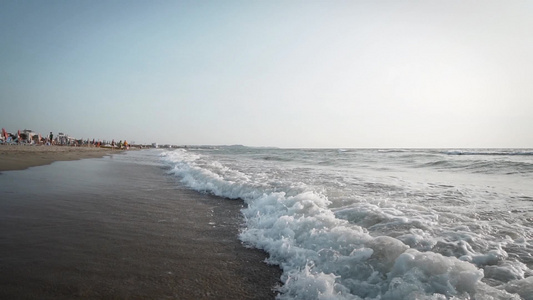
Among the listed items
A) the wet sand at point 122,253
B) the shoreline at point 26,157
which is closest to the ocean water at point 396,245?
the wet sand at point 122,253

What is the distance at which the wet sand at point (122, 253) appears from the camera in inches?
98.5

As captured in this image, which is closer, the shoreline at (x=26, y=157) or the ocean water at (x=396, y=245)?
the ocean water at (x=396, y=245)

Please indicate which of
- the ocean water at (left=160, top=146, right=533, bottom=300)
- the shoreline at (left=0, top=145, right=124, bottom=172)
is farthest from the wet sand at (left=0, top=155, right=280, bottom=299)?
the shoreline at (left=0, top=145, right=124, bottom=172)

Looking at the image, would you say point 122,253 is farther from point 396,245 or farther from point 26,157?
point 26,157

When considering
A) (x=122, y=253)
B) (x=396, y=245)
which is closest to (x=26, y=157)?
(x=122, y=253)

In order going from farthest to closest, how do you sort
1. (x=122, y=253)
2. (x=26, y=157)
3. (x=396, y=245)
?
(x=26, y=157)
(x=122, y=253)
(x=396, y=245)

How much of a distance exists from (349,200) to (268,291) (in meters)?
3.78

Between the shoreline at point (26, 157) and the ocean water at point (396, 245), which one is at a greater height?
the shoreline at point (26, 157)

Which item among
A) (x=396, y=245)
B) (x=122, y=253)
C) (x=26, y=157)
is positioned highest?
(x=26, y=157)

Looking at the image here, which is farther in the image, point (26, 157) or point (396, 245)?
point (26, 157)

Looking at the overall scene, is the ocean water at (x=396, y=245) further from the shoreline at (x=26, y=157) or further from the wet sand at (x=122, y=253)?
the shoreline at (x=26, y=157)

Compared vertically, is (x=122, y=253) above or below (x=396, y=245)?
below

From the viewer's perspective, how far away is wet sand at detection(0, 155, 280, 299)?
8.21 ft

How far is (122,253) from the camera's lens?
3.28 metres
